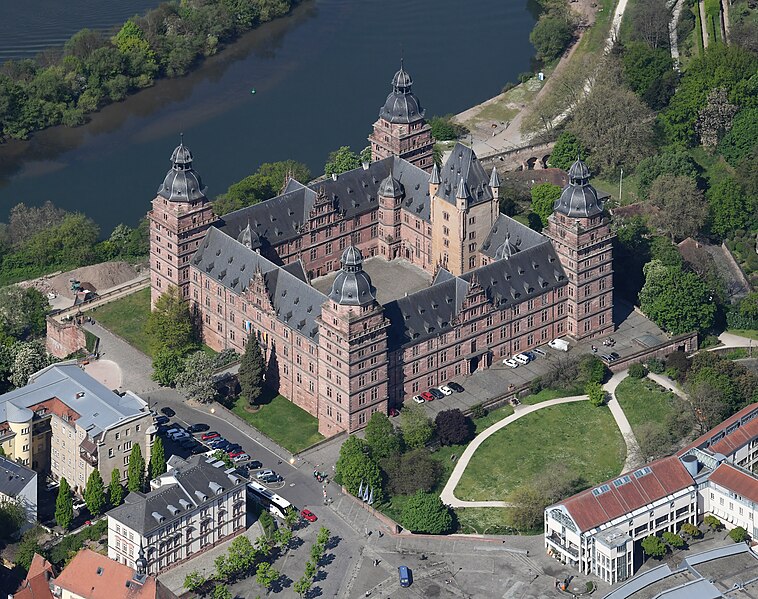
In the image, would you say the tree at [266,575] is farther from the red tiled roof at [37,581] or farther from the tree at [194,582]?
the red tiled roof at [37,581]

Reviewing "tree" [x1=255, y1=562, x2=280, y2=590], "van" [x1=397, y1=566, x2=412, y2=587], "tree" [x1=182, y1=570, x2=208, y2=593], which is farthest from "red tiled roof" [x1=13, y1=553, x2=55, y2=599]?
"van" [x1=397, y1=566, x2=412, y2=587]

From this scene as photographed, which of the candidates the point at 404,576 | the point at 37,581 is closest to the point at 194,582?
the point at 37,581

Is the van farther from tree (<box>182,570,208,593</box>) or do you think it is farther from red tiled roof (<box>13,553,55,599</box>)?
red tiled roof (<box>13,553,55,599</box>)

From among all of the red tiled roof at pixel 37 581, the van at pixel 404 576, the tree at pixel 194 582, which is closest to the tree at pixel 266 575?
the tree at pixel 194 582

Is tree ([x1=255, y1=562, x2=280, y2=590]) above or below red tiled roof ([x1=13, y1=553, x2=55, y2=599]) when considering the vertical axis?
below

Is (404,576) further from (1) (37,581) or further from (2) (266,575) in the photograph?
(1) (37,581)

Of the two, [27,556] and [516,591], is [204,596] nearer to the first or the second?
[27,556]

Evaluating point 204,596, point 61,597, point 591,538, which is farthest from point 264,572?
point 591,538
